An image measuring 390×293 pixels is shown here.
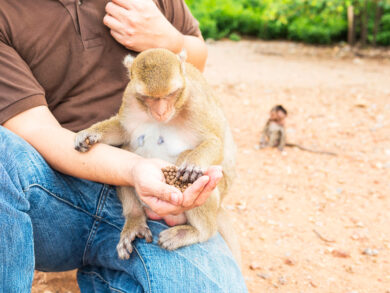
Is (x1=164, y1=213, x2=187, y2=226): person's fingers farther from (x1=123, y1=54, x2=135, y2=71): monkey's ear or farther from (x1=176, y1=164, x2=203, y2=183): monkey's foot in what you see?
(x1=123, y1=54, x2=135, y2=71): monkey's ear

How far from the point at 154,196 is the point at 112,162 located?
0.96ft

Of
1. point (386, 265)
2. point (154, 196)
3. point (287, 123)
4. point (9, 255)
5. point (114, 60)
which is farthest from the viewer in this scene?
point (287, 123)

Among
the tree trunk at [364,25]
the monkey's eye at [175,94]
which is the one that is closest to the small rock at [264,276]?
the monkey's eye at [175,94]

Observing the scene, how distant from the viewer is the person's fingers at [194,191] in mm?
1794

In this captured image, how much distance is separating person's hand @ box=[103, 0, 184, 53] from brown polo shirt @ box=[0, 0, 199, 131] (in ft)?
0.23

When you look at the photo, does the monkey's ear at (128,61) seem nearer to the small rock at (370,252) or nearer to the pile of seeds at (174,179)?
the pile of seeds at (174,179)

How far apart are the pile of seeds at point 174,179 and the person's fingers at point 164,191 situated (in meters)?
0.08

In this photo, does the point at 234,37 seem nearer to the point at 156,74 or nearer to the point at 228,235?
the point at 228,235

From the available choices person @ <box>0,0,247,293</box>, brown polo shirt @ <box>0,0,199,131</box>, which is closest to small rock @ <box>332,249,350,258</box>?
person @ <box>0,0,247,293</box>

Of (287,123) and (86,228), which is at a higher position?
(86,228)

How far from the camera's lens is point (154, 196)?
1910mm

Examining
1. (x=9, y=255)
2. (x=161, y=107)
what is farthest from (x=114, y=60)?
(x=9, y=255)

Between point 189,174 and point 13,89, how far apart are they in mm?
909

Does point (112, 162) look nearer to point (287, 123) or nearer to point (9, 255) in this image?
point (9, 255)
